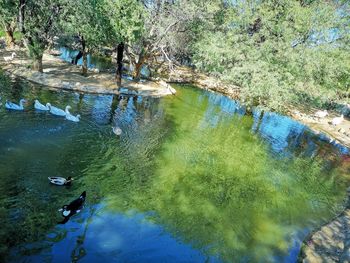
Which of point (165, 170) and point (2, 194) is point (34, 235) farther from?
point (165, 170)

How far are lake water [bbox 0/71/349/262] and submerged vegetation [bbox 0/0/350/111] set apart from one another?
4811 mm

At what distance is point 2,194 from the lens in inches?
499

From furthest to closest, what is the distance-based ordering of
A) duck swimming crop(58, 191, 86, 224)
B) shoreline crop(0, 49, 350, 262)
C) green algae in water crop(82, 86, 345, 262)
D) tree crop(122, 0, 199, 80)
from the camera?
1. tree crop(122, 0, 199, 80)
2. shoreline crop(0, 49, 350, 262)
3. green algae in water crop(82, 86, 345, 262)
4. duck swimming crop(58, 191, 86, 224)

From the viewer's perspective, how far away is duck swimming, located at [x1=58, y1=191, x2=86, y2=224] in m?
12.2

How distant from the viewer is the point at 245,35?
103 ft

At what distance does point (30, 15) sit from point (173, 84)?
18564 mm

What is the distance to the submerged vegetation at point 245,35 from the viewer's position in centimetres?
2753

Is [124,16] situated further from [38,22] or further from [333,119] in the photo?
[333,119]

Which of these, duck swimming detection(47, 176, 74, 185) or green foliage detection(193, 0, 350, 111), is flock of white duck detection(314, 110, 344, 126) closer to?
green foliage detection(193, 0, 350, 111)

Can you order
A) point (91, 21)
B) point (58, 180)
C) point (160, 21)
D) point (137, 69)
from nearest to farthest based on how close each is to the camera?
point (58, 180), point (91, 21), point (160, 21), point (137, 69)

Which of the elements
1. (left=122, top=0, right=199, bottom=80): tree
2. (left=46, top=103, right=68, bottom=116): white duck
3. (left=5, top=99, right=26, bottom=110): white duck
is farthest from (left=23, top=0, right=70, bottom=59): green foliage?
(left=46, top=103, right=68, bottom=116): white duck

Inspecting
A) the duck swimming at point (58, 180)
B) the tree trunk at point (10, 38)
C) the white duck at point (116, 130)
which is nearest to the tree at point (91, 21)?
the white duck at point (116, 130)

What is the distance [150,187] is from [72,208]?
445 centimetres

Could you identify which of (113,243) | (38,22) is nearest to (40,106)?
(38,22)
